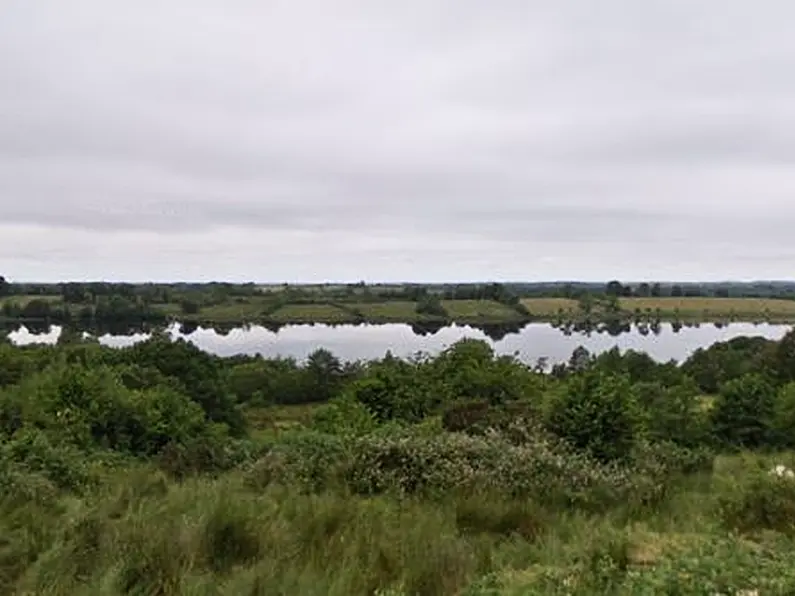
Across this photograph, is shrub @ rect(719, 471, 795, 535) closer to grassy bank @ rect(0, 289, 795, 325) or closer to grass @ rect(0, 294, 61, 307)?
grassy bank @ rect(0, 289, 795, 325)

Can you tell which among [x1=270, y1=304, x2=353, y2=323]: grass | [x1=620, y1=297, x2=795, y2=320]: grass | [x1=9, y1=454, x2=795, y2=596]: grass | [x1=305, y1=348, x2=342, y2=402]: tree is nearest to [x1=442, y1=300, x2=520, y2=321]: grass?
[x1=270, y1=304, x2=353, y2=323]: grass

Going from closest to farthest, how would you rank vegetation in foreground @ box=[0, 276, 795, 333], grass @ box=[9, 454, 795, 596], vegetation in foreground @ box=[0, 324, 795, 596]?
grass @ box=[9, 454, 795, 596] < vegetation in foreground @ box=[0, 324, 795, 596] < vegetation in foreground @ box=[0, 276, 795, 333]

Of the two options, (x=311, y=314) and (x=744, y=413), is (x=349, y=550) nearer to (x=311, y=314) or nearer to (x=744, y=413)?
(x=744, y=413)

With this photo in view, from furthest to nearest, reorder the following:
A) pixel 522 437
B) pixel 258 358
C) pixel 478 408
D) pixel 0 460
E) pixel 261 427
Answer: pixel 258 358, pixel 261 427, pixel 478 408, pixel 522 437, pixel 0 460

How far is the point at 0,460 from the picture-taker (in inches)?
314

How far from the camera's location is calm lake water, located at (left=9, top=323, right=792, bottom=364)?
314 feet

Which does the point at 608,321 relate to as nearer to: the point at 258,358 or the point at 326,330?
the point at 326,330

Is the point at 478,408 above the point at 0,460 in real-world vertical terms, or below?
below

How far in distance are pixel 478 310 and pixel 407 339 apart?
139ft

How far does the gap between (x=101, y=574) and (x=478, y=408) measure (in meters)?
16.7

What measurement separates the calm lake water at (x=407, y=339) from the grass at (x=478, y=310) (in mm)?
6815

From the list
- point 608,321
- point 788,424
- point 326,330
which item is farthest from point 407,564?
point 608,321

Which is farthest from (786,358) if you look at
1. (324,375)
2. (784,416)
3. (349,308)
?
(349,308)

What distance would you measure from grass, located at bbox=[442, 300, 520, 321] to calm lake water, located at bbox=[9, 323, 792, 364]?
681cm
